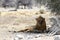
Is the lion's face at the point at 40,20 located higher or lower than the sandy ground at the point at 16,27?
higher

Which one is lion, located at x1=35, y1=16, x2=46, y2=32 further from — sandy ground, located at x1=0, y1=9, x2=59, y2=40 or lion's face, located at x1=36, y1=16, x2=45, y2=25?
sandy ground, located at x1=0, y1=9, x2=59, y2=40

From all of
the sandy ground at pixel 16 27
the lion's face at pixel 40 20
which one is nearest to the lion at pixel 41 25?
the lion's face at pixel 40 20

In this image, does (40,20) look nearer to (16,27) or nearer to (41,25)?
(41,25)

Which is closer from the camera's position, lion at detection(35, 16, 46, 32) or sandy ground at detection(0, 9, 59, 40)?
sandy ground at detection(0, 9, 59, 40)

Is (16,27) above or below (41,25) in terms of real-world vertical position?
below

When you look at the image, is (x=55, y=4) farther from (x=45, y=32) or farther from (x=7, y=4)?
(x=7, y=4)

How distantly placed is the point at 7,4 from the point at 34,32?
27911mm

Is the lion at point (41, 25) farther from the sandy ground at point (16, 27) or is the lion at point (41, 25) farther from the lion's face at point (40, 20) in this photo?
the sandy ground at point (16, 27)

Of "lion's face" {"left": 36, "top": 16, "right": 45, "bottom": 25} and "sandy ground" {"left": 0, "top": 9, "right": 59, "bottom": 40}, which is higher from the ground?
"lion's face" {"left": 36, "top": 16, "right": 45, "bottom": 25}

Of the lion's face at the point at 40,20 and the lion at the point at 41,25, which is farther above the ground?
the lion's face at the point at 40,20

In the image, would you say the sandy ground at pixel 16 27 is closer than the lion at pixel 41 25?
Yes

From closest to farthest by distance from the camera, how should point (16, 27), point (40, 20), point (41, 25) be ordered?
point (40, 20), point (41, 25), point (16, 27)

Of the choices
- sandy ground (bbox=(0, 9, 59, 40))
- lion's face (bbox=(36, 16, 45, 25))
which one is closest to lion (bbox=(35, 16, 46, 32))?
lion's face (bbox=(36, 16, 45, 25))

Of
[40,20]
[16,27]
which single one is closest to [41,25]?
[40,20]
